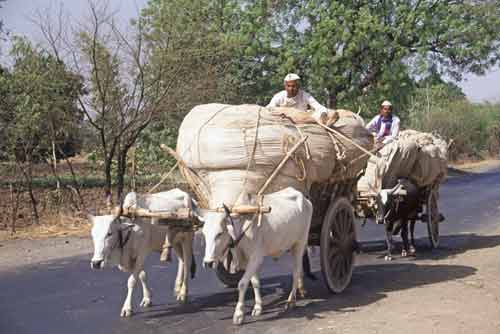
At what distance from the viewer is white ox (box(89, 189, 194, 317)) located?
23.7 ft

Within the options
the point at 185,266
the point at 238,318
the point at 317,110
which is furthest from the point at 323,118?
the point at 238,318

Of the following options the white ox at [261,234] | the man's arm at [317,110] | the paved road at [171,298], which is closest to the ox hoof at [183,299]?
the paved road at [171,298]

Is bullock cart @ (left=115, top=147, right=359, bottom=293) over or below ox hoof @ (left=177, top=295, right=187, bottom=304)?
Answer: over

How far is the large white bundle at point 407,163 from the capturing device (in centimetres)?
1129

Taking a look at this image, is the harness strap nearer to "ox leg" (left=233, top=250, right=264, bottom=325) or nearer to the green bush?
"ox leg" (left=233, top=250, right=264, bottom=325)

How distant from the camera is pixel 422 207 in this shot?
12508 mm

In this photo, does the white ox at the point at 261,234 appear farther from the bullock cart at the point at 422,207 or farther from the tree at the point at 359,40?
the tree at the point at 359,40

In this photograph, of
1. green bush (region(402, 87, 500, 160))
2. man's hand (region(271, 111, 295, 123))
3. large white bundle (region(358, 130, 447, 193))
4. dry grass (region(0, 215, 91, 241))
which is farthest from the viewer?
green bush (region(402, 87, 500, 160))

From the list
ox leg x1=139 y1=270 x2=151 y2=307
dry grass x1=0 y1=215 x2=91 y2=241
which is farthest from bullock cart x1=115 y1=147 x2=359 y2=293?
dry grass x1=0 y1=215 x2=91 y2=241

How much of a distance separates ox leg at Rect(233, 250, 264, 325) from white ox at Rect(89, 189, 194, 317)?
3.87ft

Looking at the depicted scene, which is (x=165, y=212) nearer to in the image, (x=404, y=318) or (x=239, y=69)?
(x=404, y=318)

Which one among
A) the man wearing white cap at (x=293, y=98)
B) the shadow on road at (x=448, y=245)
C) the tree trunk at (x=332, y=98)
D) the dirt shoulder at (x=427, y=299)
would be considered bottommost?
the shadow on road at (x=448, y=245)

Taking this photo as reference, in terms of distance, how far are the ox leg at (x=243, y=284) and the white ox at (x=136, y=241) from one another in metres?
1.18

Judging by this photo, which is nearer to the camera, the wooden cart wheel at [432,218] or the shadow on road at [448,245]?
the shadow on road at [448,245]
